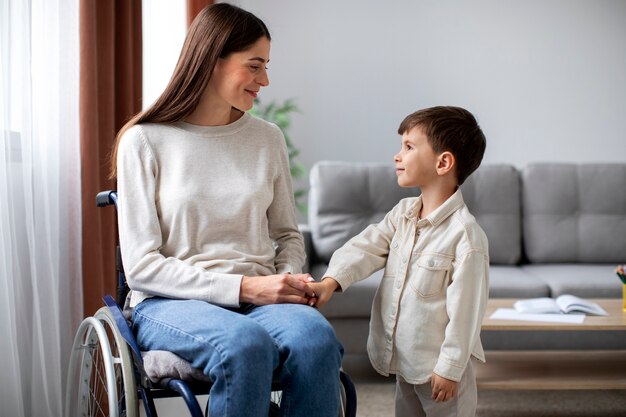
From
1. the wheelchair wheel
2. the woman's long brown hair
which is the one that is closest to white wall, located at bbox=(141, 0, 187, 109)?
the woman's long brown hair

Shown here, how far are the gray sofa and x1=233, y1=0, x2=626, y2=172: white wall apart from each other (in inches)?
53.2

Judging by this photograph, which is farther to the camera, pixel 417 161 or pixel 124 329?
pixel 417 161

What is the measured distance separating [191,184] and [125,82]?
1114 mm

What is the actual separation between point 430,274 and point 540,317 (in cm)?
90

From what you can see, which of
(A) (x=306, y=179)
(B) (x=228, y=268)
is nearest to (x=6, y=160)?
(B) (x=228, y=268)

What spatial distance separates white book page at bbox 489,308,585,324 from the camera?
2275mm

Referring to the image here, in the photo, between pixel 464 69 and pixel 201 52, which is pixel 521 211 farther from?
pixel 201 52

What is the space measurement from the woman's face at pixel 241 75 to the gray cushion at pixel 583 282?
1781 millimetres

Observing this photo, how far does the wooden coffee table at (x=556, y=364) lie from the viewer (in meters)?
Result: 2.22

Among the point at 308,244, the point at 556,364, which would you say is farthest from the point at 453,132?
the point at 308,244

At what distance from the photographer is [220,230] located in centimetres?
157

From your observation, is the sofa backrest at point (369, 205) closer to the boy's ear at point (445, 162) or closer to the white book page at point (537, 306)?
the white book page at point (537, 306)

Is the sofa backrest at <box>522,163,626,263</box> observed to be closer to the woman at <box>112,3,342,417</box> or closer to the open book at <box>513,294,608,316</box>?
the open book at <box>513,294,608,316</box>

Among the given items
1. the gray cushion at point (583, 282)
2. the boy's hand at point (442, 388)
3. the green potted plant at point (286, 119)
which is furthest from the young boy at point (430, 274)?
the green potted plant at point (286, 119)
